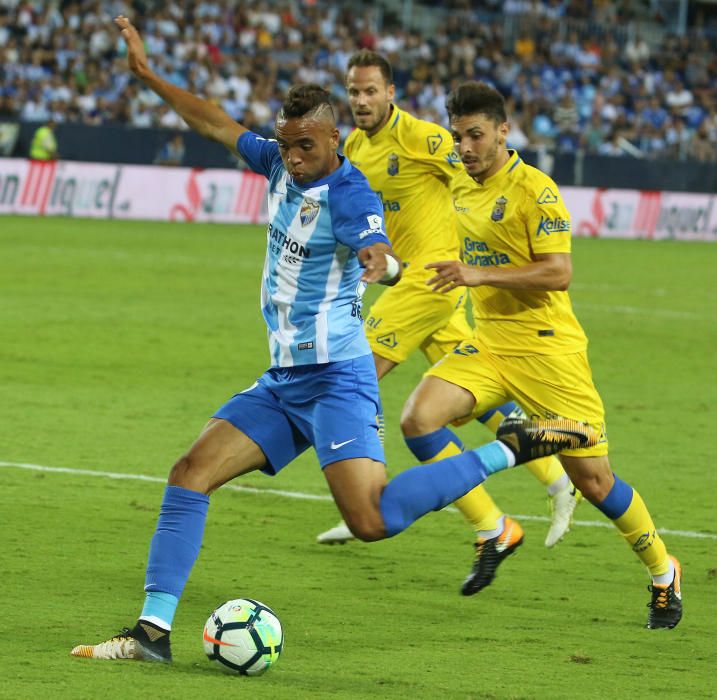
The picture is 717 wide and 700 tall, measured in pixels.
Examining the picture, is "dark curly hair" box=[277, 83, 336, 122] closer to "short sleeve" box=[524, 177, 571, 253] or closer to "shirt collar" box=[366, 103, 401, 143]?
"short sleeve" box=[524, 177, 571, 253]

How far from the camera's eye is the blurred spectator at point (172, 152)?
2969 centimetres

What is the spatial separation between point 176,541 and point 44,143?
23.9 m

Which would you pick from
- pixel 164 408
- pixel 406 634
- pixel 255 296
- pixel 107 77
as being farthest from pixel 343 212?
pixel 107 77

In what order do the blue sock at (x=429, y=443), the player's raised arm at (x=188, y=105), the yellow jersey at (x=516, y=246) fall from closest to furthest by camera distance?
the player's raised arm at (x=188, y=105), the yellow jersey at (x=516, y=246), the blue sock at (x=429, y=443)

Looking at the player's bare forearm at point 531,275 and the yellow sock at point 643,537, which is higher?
the player's bare forearm at point 531,275

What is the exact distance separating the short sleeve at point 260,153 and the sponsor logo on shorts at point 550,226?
54.6 inches

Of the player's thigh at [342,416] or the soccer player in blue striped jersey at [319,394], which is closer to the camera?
the soccer player in blue striped jersey at [319,394]

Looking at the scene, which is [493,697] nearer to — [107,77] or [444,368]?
[444,368]

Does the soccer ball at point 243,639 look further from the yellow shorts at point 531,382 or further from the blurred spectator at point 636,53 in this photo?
the blurred spectator at point 636,53

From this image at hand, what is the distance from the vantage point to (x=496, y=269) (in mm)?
6504

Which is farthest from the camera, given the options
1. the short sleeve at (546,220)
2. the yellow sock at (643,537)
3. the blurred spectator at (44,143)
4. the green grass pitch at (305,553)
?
the blurred spectator at (44,143)

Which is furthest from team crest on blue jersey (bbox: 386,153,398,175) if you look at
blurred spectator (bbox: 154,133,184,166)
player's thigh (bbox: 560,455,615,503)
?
blurred spectator (bbox: 154,133,184,166)

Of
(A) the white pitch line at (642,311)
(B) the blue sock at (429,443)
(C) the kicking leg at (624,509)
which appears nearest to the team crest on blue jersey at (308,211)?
(C) the kicking leg at (624,509)

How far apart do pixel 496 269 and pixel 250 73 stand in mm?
28100
